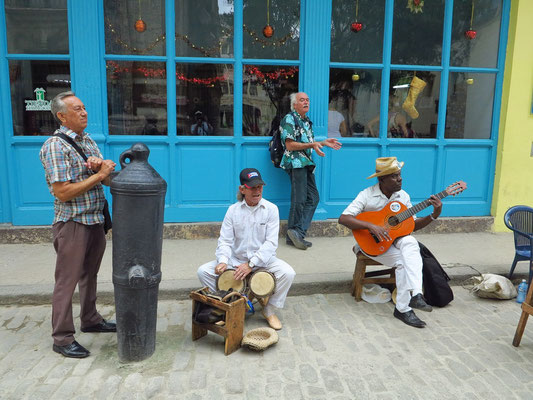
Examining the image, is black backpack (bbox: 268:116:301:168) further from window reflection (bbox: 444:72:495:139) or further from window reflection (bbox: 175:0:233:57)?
window reflection (bbox: 444:72:495:139)

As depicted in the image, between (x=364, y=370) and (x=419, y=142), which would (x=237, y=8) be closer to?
(x=419, y=142)

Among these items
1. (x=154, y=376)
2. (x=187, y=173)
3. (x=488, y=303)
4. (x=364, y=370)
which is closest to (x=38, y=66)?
(x=187, y=173)

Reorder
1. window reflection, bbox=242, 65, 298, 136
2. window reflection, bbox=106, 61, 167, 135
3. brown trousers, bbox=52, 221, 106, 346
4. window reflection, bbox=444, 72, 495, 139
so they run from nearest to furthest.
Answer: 1. brown trousers, bbox=52, 221, 106, 346
2. window reflection, bbox=106, 61, 167, 135
3. window reflection, bbox=242, 65, 298, 136
4. window reflection, bbox=444, 72, 495, 139

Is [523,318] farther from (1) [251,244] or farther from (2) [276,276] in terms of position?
(1) [251,244]

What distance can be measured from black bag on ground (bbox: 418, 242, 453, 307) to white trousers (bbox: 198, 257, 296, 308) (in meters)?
1.44

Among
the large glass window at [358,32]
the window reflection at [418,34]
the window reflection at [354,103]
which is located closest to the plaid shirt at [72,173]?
the window reflection at [354,103]

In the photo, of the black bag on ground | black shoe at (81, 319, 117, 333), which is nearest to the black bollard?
black shoe at (81, 319, 117, 333)

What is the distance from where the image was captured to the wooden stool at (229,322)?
3.38m

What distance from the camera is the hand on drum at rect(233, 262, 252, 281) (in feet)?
12.3

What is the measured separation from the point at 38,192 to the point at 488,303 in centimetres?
547

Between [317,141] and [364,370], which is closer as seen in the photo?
[364,370]

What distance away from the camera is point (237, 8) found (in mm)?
5824

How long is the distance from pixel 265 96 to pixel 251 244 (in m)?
2.86

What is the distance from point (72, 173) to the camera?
321cm
